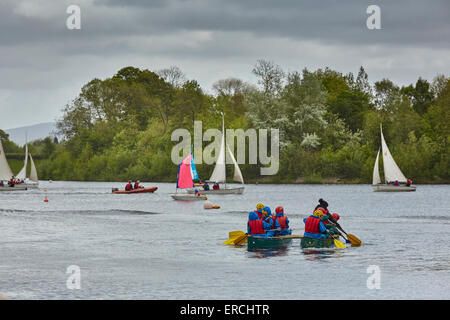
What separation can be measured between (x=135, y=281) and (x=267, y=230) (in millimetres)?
10756

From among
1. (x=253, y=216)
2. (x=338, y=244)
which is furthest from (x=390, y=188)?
(x=253, y=216)

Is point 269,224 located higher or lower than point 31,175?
lower

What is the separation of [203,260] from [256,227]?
3.63m

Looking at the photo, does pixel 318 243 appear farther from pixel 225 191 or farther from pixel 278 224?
pixel 225 191

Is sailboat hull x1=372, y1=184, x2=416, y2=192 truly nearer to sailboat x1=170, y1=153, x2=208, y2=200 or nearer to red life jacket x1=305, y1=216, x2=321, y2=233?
sailboat x1=170, y1=153, x2=208, y2=200

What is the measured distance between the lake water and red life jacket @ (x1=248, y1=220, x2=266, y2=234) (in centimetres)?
118

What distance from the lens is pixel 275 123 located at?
13000cm

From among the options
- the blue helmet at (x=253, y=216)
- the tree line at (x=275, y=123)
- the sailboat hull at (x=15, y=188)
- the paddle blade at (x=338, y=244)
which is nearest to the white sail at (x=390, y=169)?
the tree line at (x=275, y=123)

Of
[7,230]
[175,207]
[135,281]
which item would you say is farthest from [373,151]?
[135,281]

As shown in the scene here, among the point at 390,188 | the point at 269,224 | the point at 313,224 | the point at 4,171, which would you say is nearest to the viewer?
the point at 313,224

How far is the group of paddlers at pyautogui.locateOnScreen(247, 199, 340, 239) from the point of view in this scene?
39781mm

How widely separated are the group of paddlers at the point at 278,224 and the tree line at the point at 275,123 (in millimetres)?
88405

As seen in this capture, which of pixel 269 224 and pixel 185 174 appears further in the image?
pixel 185 174
